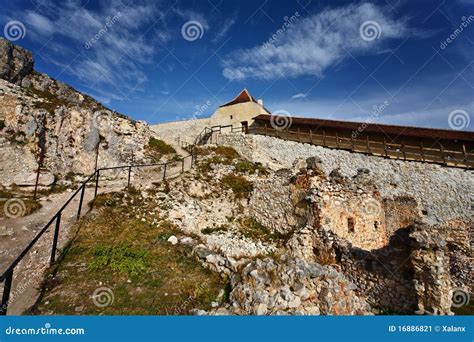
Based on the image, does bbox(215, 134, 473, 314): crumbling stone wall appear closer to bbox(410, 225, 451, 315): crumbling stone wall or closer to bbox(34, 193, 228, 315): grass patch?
bbox(410, 225, 451, 315): crumbling stone wall

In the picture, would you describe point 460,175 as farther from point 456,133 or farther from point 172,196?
point 172,196

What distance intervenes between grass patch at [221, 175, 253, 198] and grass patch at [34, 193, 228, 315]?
231 inches

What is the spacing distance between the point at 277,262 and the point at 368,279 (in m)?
3.84

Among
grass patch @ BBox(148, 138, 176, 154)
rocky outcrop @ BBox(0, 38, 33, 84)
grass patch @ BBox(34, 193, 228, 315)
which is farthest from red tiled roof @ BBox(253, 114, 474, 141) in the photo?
rocky outcrop @ BBox(0, 38, 33, 84)

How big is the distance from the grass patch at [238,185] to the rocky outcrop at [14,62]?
76.5 feet

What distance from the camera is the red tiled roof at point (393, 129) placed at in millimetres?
21078

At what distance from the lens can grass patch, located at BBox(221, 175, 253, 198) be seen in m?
15.8

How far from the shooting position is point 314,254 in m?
11.1

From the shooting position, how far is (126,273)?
758cm

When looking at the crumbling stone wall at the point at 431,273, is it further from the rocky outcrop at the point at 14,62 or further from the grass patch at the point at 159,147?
the rocky outcrop at the point at 14,62

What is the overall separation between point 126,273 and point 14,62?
Result: 98.2ft

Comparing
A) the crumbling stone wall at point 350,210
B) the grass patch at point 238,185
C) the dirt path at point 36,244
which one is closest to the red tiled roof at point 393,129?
the crumbling stone wall at point 350,210

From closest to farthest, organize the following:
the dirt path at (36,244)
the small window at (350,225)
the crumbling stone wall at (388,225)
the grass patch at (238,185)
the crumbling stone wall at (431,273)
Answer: the dirt path at (36,244) < the crumbling stone wall at (431,273) < the crumbling stone wall at (388,225) < the small window at (350,225) < the grass patch at (238,185)

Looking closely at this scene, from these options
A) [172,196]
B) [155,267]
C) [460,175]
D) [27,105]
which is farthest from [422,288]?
[27,105]
